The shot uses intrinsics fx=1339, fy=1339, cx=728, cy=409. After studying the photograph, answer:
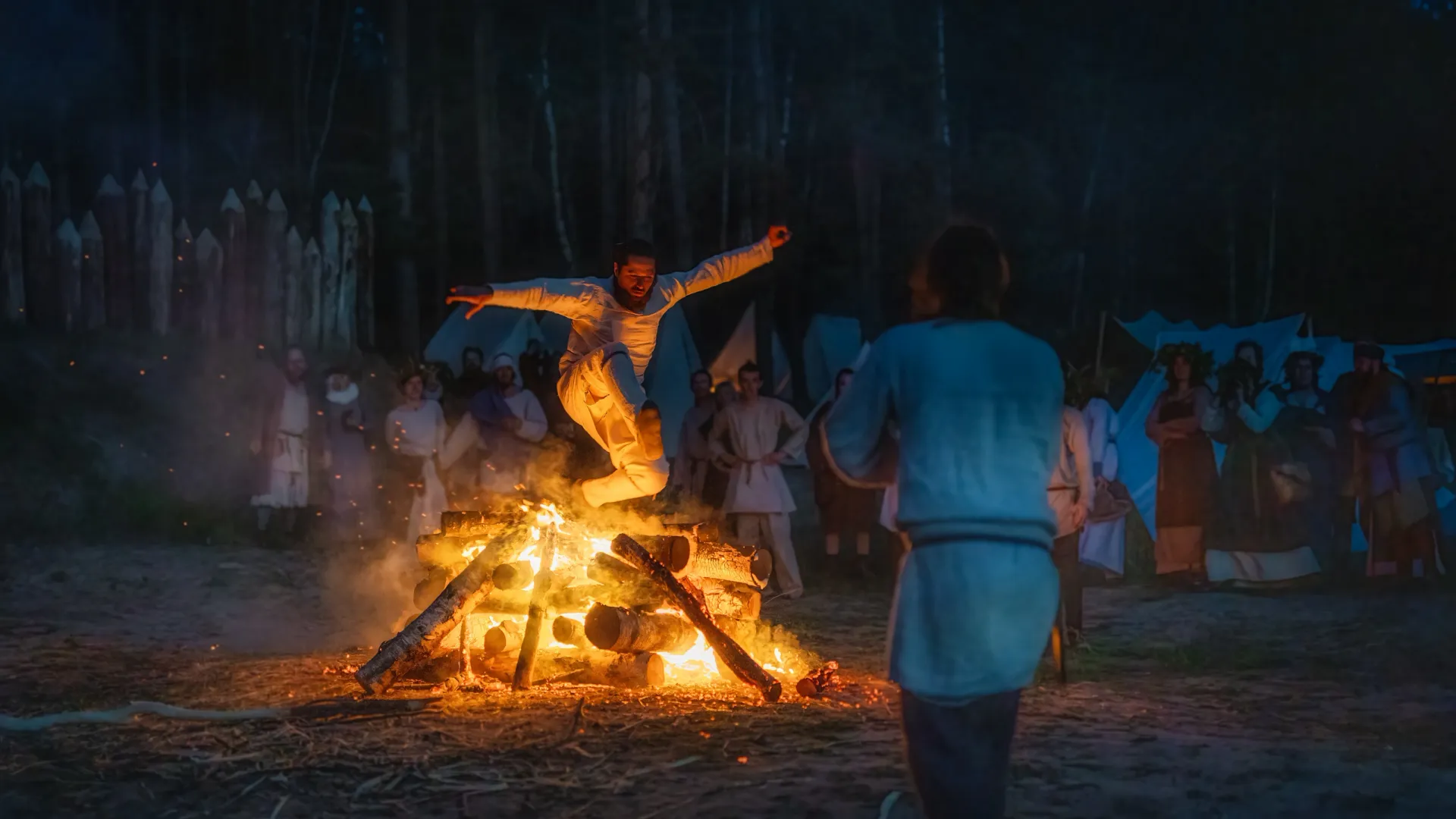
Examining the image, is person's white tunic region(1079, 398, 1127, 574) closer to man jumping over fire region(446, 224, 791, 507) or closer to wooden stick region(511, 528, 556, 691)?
man jumping over fire region(446, 224, 791, 507)

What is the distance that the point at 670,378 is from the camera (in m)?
20.0

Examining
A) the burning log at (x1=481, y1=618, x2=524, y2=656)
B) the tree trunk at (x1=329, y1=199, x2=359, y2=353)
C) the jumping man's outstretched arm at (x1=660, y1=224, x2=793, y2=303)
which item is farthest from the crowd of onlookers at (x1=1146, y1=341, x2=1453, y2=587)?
the tree trunk at (x1=329, y1=199, x2=359, y2=353)

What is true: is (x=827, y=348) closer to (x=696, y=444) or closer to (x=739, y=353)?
(x=739, y=353)

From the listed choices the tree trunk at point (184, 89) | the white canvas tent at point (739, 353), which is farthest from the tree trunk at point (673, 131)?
the tree trunk at point (184, 89)

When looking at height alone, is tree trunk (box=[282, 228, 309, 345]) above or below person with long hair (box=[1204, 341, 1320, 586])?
above

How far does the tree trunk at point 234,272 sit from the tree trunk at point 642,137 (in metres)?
6.49

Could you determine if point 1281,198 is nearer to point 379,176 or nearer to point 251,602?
point 379,176

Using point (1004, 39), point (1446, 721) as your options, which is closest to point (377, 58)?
point (1004, 39)

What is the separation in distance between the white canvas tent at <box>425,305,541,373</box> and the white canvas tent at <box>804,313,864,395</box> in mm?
6784

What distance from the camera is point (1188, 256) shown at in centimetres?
3659

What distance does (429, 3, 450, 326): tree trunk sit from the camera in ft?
92.4

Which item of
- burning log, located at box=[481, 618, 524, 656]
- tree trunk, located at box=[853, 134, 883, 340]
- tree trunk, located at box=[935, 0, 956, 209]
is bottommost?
burning log, located at box=[481, 618, 524, 656]

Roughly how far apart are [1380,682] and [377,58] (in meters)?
35.9

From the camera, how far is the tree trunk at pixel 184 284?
13266 millimetres
